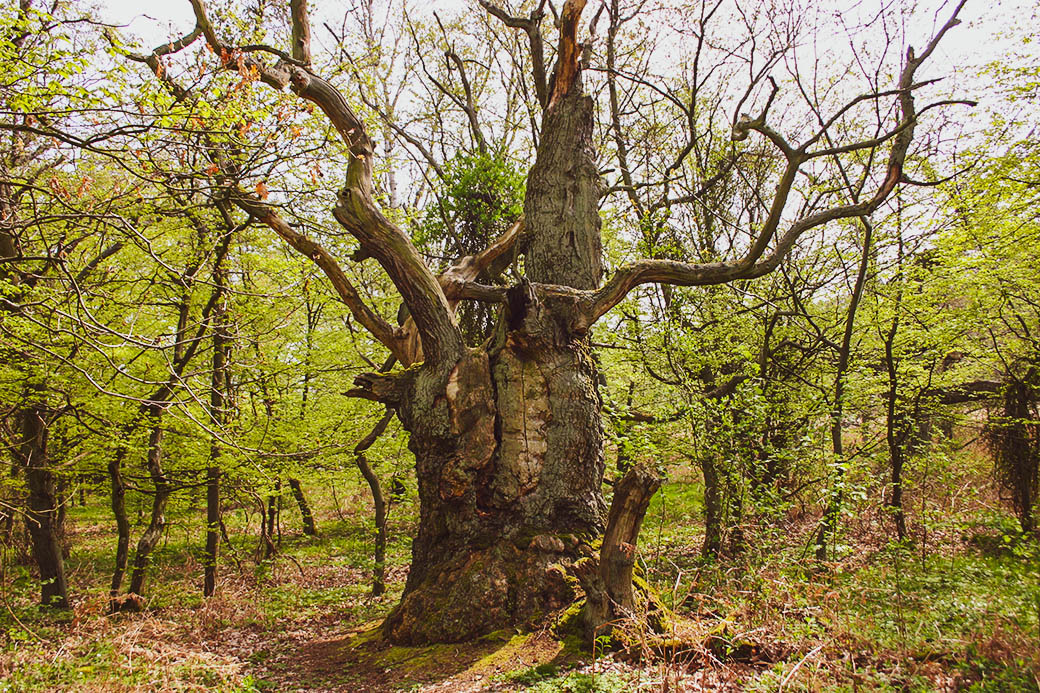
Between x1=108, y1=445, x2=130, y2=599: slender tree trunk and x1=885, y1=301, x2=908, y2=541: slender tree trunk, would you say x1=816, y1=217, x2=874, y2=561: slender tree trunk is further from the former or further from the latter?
x1=108, y1=445, x2=130, y2=599: slender tree trunk

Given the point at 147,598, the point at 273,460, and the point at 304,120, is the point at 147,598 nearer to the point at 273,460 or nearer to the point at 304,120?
the point at 273,460

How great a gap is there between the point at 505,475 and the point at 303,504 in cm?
665

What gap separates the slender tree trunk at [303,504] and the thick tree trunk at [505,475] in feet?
12.7

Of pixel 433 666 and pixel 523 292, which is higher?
pixel 523 292

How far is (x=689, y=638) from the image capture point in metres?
3.38

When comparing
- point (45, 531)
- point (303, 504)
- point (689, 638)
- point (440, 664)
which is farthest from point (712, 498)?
point (45, 531)

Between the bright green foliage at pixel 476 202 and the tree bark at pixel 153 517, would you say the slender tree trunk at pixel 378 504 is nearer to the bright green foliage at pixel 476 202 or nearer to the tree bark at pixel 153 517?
the tree bark at pixel 153 517

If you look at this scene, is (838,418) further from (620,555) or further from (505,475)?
(505,475)

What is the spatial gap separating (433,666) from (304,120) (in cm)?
628

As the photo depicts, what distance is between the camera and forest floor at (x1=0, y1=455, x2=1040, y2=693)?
3416 millimetres

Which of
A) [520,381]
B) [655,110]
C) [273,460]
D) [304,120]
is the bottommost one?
[273,460]

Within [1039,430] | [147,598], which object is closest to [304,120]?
[147,598]

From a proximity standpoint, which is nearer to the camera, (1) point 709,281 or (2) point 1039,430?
(1) point 709,281

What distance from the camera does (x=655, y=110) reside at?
11.9 m
